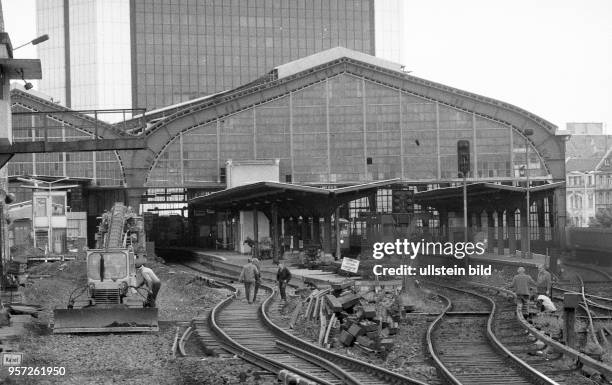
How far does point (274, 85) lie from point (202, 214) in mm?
18843

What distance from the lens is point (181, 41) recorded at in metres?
114

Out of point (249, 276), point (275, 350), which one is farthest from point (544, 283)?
point (275, 350)

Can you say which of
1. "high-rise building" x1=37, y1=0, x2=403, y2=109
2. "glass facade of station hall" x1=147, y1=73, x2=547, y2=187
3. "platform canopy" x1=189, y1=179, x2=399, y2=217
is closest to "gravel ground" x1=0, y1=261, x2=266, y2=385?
"platform canopy" x1=189, y1=179, x2=399, y2=217

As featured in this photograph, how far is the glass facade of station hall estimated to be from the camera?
222ft

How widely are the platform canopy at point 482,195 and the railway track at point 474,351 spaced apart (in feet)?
69.3

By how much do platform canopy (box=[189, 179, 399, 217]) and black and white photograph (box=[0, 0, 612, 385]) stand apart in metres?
0.20

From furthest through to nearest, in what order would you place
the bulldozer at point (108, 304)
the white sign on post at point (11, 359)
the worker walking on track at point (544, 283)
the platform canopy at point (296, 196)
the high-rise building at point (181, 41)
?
the high-rise building at point (181, 41)
the platform canopy at point (296, 196)
the worker walking on track at point (544, 283)
the bulldozer at point (108, 304)
the white sign on post at point (11, 359)

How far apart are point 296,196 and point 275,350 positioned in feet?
104

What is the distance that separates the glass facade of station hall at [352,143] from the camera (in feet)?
222

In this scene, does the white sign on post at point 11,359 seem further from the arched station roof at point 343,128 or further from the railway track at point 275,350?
the arched station roof at point 343,128

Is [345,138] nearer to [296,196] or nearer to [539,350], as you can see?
[296,196]

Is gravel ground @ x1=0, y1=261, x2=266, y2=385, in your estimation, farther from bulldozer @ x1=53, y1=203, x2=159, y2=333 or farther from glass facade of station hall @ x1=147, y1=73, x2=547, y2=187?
glass facade of station hall @ x1=147, y1=73, x2=547, y2=187

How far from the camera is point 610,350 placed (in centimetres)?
1922

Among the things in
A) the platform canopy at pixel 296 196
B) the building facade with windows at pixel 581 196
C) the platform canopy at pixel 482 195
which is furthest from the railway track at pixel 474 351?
the building facade with windows at pixel 581 196
